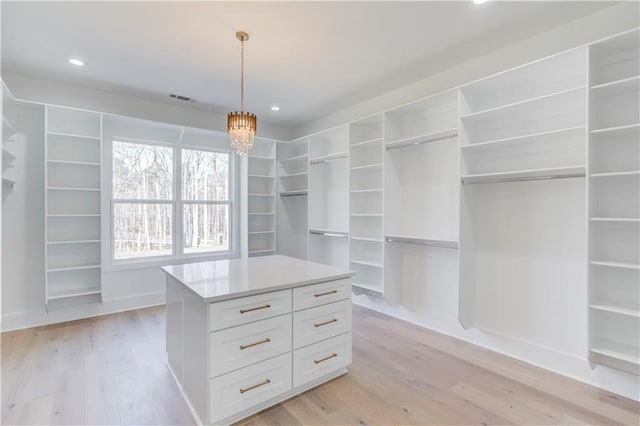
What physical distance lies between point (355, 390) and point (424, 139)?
95.5 inches

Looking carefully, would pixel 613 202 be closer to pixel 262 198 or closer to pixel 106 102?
pixel 262 198

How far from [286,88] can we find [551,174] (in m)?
2.91

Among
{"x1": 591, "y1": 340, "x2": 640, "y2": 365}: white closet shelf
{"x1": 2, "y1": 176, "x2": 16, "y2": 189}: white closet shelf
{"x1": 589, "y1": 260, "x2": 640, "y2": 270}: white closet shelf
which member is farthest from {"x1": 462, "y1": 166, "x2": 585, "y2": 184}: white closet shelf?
{"x1": 2, "y1": 176, "x2": 16, "y2": 189}: white closet shelf

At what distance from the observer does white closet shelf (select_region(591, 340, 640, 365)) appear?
2.08m

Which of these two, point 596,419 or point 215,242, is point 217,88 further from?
point 596,419

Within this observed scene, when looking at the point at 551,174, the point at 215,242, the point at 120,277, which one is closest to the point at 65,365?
the point at 120,277

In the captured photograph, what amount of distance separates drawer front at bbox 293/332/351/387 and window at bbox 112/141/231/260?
10.4ft

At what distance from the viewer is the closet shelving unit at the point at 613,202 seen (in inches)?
86.3

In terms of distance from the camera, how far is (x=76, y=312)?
3900 millimetres

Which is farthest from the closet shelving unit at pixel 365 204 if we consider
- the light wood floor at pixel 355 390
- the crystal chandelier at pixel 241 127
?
the crystal chandelier at pixel 241 127

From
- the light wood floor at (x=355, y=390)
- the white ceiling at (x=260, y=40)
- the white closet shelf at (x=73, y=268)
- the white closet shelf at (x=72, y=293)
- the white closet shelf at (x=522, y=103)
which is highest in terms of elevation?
the white ceiling at (x=260, y=40)

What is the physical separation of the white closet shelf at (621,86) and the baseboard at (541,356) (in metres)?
1.99

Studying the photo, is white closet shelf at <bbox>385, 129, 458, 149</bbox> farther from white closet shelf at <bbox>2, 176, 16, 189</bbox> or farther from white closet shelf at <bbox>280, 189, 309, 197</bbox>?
white closet shelf at <bbox>2, 176, 16, 189</bbox>

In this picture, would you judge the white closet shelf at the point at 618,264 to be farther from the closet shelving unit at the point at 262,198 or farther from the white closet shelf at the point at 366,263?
the closet shelving unit at the point at 262,198
